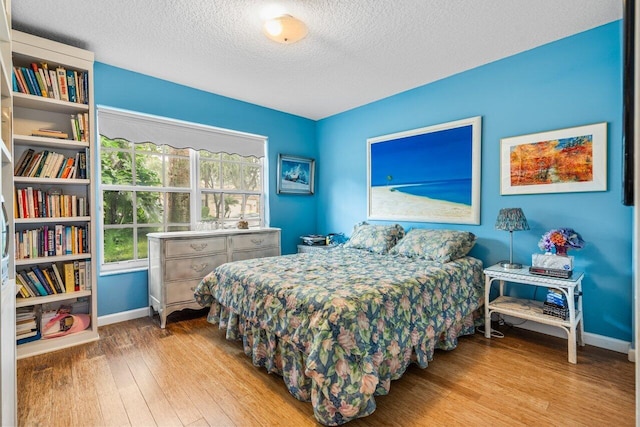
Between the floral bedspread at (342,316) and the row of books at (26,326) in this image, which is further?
the row of books at (26,326)

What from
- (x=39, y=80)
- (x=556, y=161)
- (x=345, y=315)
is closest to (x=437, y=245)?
(x=556, y=161)

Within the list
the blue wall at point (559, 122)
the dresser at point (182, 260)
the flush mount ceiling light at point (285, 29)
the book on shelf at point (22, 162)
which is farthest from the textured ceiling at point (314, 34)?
the dresser at point (182, 260)

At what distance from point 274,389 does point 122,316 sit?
1993 mm

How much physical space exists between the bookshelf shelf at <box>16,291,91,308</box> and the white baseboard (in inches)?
146

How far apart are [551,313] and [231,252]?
2.86m

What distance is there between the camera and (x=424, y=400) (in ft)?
5.92

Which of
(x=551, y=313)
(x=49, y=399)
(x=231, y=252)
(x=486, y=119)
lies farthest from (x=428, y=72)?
(x=49, y=399)

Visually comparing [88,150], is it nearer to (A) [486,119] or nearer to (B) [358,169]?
(B) [358,169]

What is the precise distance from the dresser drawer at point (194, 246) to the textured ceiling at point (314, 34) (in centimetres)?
165

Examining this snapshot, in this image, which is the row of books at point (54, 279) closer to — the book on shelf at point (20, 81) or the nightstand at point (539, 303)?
the book on shelf at point (20, 81)

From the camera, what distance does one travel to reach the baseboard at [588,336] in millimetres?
2314

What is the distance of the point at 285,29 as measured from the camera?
2.22 metres

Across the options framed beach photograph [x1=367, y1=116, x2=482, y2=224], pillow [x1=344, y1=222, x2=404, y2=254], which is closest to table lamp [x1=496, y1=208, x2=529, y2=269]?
framed beach photograph [x1=367, y1=116, x2=482, y2=224]

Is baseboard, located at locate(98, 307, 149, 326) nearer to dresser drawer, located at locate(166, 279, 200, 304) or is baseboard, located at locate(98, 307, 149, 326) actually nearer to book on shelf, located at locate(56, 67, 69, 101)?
dresser drawer, located at locate(166, 279, 200, 304)
